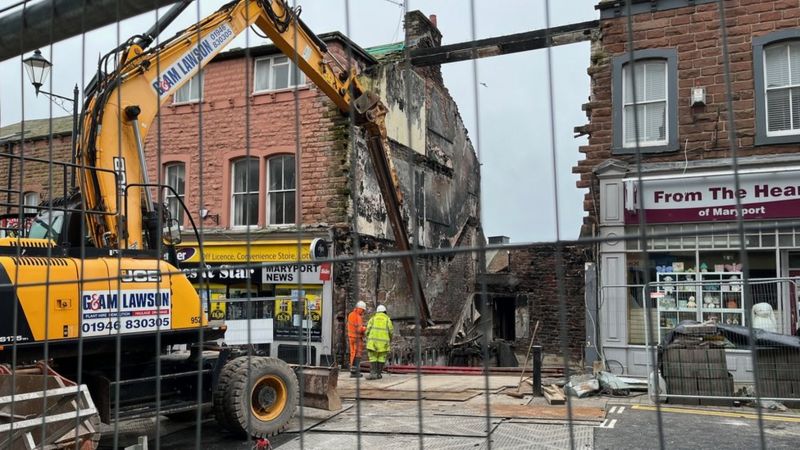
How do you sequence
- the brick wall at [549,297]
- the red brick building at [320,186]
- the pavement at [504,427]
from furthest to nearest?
the red brick building at [320,186], the brick wall at [549,297], the pavement at [504,427]

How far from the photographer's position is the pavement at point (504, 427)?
6.63m

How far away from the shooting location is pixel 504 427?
7746mm

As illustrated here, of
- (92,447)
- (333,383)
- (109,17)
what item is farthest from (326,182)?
(109,17)

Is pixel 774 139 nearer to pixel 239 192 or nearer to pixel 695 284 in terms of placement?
pixel 695 284

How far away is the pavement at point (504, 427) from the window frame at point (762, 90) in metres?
2.94

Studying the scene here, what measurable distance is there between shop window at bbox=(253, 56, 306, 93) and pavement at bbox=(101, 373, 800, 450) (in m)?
8.64

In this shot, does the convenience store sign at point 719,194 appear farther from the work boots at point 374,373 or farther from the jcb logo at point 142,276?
the work boots at point 374,373

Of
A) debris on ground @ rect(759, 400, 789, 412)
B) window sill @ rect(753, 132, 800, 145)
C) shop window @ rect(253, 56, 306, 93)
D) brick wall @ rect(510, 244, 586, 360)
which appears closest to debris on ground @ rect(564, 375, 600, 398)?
brick wall @ rect(510, 244, 586, 360)

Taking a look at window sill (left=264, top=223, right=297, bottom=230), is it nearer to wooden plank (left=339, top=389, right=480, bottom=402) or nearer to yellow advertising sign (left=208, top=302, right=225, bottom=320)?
yellow advertising sign (left=208, top=302, right=225, bottom=320)

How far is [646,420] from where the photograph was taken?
25.5 ft

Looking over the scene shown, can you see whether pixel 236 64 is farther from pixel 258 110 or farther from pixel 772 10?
pixel 772 10

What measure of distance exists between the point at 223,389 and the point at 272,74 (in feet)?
33.3

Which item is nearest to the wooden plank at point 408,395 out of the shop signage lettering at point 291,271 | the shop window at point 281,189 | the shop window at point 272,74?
the shop signage lettering at point 291,271

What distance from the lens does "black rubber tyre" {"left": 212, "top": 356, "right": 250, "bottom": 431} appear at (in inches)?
292
